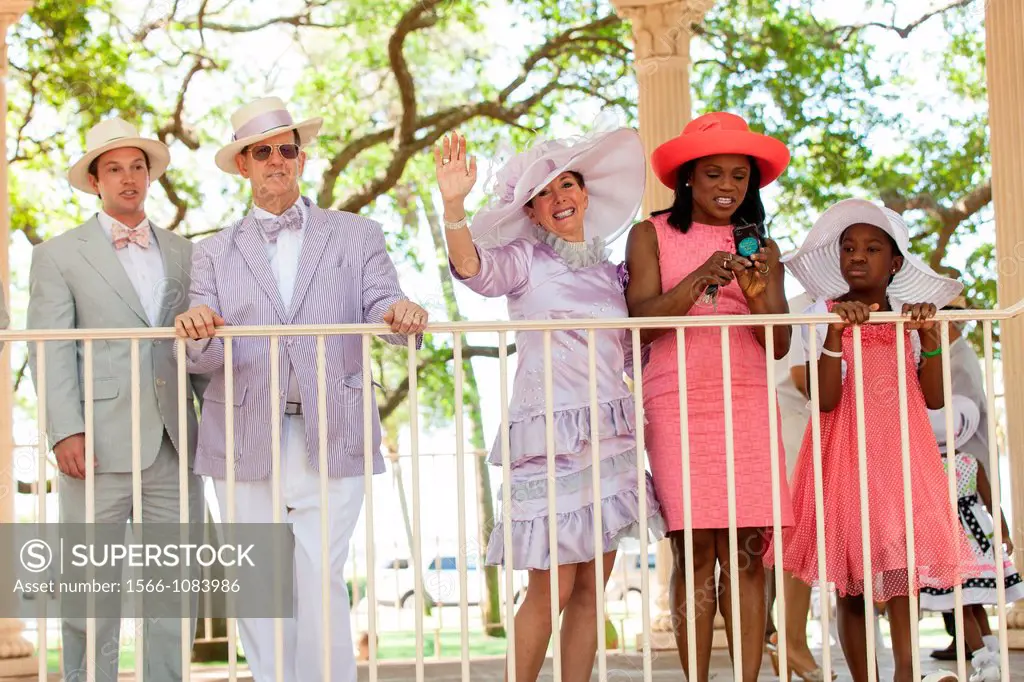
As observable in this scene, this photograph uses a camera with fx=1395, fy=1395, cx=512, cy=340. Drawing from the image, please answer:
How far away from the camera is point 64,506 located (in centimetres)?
411

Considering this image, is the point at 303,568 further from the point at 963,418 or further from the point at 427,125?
the point at 427,125

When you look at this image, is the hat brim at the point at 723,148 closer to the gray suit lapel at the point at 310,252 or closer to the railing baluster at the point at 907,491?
the railing baluster at the point at 907,491

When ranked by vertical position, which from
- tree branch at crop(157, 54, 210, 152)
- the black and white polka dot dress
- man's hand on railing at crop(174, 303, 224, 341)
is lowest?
the black and white polka dot dress

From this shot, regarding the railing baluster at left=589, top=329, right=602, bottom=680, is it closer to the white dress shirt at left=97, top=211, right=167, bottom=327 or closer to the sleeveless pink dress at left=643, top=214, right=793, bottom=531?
the sleeveless pink dress at left=643, top=214, right=793, bottom=531

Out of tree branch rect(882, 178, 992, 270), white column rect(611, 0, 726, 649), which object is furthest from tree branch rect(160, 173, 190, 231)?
tree branch rect(882, 178, 992, 270)

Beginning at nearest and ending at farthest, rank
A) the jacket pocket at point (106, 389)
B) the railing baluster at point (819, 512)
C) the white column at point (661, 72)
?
1. the railing baluster at point (819, 512)
2. the jacket pocket at point (106, 389)
3. the white column at point (661, 72)

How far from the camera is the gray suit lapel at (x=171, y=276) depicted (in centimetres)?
432

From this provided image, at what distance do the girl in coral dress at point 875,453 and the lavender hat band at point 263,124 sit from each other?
167 cm

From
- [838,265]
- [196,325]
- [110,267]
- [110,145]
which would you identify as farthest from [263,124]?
[838,265]

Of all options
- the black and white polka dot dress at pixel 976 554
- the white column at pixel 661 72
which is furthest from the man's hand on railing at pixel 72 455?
the white column at pixel 661 72

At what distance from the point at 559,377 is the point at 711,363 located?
45 cm

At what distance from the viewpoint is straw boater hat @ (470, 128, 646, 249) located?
4.11 m

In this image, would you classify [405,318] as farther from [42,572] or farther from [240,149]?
[42,572]

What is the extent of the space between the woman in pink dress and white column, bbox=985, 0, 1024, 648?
93.5 inches
